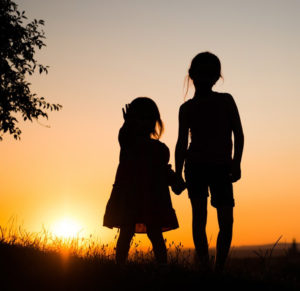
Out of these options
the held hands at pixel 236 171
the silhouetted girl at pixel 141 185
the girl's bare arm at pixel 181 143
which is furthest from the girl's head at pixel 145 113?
the held hands at pixel 236 171

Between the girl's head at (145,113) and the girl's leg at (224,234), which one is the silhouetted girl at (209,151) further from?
the girl's head at (145,113)

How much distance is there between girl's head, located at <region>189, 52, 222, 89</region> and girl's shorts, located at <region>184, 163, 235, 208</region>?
101 cm

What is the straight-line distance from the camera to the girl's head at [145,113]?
6.57 meters

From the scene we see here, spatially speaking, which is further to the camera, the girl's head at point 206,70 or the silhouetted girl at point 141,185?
the silhouetted girl at point 141,185

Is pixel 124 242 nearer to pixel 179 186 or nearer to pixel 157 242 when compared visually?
pixel 157 242

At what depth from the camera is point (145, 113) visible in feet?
21.6

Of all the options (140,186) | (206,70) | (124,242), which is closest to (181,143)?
(206,70)

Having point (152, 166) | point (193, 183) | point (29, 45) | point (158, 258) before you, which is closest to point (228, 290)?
point (193, 183)

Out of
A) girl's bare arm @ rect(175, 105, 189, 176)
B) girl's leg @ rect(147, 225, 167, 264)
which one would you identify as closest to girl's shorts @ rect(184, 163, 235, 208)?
girl's bare arm @ rect(175, 105, 189, 176)

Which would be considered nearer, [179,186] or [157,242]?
[179,186]

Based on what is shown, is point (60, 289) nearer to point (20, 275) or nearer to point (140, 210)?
point (20, 275)

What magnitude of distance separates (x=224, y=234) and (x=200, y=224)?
1.16 ft

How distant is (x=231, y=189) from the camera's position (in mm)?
5531

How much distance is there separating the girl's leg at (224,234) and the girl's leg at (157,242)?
1168mm
